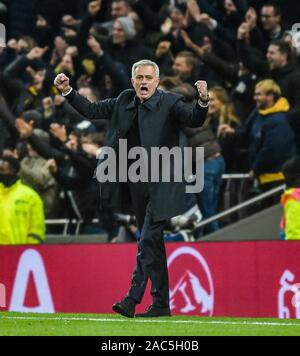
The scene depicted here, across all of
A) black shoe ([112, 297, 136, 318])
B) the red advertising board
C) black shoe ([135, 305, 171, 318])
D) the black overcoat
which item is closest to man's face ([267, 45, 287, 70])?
the red advertising board

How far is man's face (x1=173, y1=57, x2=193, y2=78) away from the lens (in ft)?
47.1

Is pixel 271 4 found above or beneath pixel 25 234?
above

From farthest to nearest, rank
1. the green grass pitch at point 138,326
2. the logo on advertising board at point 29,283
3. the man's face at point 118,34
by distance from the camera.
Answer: the man's face at point 118,34, the logo on advertising board at point 29,283, the green grass pitch at point 138,326

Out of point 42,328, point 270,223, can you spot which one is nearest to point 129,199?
point 42,328

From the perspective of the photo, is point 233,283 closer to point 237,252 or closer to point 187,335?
point 237,252

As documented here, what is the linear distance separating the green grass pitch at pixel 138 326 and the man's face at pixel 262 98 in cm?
407

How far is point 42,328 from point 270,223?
17.6 ft

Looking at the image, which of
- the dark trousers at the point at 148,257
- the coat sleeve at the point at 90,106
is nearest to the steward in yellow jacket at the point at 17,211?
the coat sleeve at the point at 90,106

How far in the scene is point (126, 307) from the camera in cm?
947

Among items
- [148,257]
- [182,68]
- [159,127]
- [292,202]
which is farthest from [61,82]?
[182,68]

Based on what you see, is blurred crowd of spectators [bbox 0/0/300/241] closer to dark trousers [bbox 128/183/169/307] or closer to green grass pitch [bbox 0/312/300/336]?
dark trousers [bbox 128/183/169/307]

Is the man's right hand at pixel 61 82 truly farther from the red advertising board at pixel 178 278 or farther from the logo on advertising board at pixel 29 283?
the logo on advertising board at pixel 29 283

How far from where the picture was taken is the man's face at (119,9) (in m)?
15.9

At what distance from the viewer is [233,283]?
1227cm
